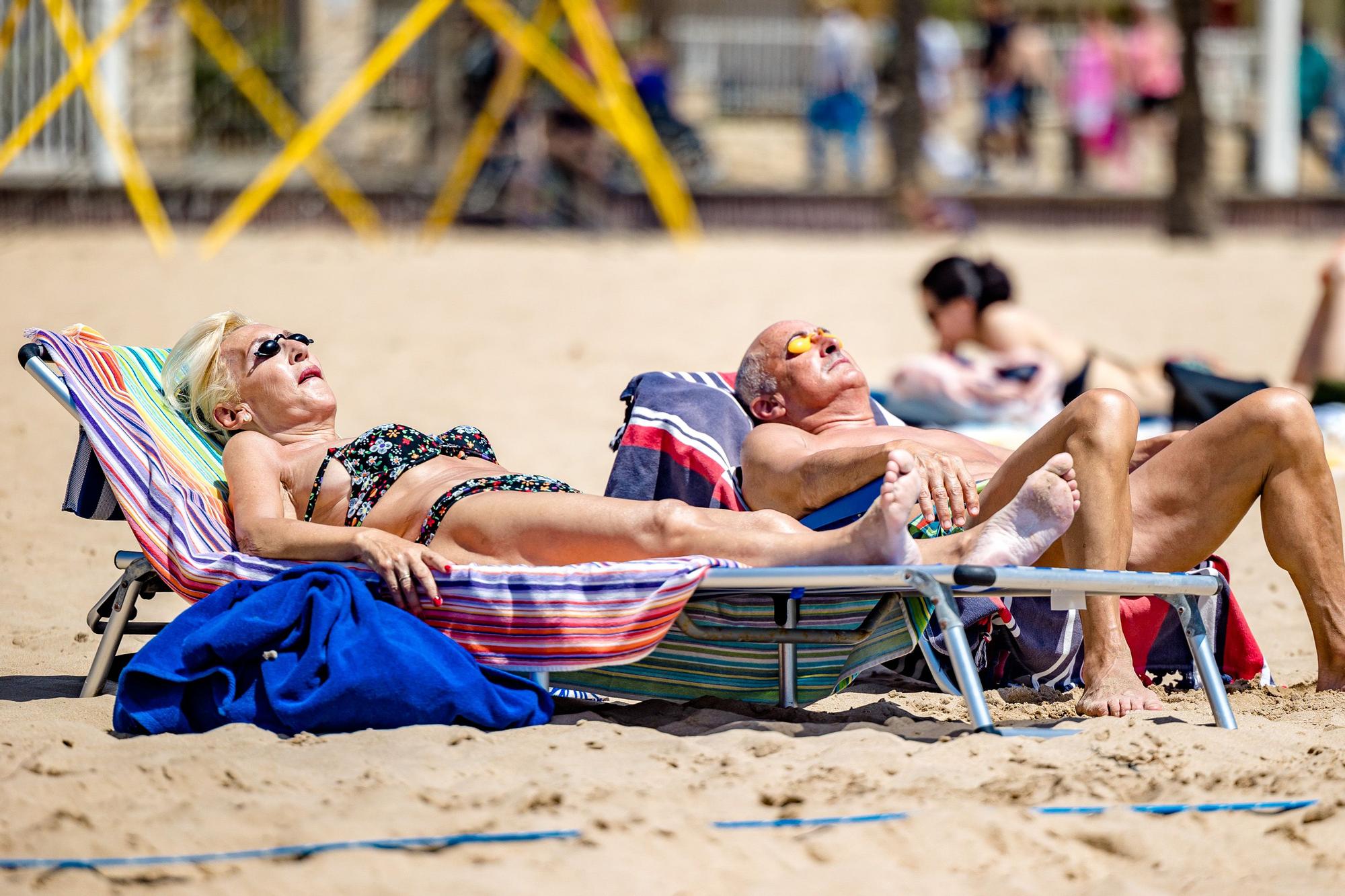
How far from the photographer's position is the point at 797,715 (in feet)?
11.2

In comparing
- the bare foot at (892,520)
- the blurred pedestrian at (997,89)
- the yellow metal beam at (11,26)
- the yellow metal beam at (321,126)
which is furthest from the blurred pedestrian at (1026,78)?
the bare foot at (892,520)

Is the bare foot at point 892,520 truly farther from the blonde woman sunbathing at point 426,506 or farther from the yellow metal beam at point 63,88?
the yellow metal beam at point 63,88

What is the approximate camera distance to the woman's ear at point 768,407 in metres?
3.91

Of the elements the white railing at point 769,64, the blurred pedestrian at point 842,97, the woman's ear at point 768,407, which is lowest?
the woman's ear at point 768,407

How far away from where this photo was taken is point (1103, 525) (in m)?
3.31

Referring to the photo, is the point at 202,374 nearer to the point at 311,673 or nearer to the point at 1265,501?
the point at 311,673

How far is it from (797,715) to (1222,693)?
0.87 metres

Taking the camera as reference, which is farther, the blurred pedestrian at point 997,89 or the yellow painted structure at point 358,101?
the blurred pedestrian at point 997,89

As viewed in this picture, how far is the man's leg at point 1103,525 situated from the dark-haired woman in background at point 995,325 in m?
3.34

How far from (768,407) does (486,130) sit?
7.72 meters

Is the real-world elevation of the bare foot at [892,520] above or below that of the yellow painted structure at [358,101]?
below

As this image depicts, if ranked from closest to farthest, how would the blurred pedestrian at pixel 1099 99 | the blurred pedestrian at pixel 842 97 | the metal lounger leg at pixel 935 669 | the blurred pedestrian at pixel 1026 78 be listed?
the metal lounger leg at pixel 935 669 < the blurred pedestrian at pixel 842 97 < the blurred pedestrian at pixel 1026 78 < the blurred pedestrian at pixel 1099 99

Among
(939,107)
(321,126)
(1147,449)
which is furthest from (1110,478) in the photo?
(939,107)

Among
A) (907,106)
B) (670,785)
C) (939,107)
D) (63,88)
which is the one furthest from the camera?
(939,107)
